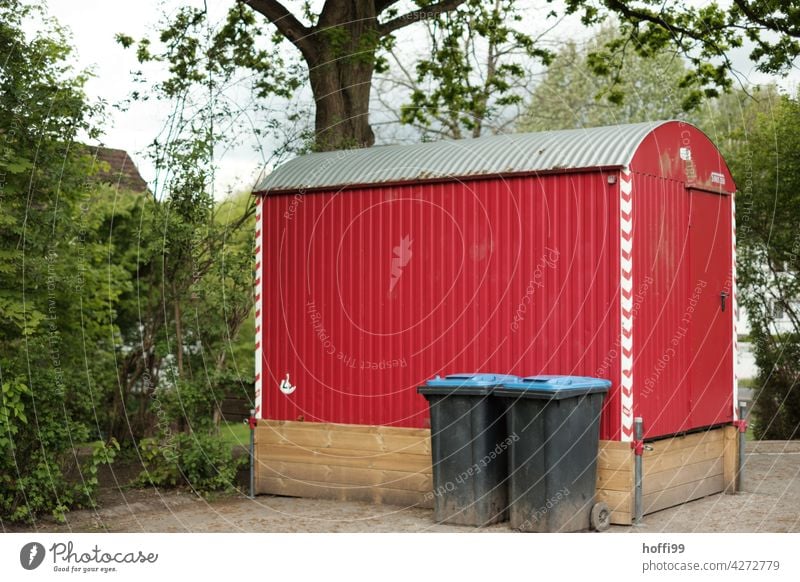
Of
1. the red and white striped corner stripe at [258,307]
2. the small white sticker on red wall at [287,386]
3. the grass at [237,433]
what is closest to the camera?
the small white sticker on red wall at [287,386]

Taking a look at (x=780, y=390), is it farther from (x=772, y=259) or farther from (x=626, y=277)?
(x=626, y=277)

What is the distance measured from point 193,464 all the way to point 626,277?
17.4 ft

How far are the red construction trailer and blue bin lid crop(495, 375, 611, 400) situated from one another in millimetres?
332

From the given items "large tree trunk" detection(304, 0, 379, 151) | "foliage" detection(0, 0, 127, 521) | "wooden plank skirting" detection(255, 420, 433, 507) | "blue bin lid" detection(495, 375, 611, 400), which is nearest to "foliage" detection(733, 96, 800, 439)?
"large tree trunk" detection(304, 0, 379, 151)

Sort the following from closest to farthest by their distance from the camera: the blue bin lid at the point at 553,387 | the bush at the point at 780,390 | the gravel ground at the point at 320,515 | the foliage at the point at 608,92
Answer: the blue bin lid at the point at 553,387 < the gravel ground at the point at 320,515 < the bush at the point at 780,390 < the foliage at the point at 608,92

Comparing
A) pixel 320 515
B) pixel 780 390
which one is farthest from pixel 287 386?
pixel 780 390

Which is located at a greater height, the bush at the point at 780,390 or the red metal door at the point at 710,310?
the red metal door at the point at 710,310

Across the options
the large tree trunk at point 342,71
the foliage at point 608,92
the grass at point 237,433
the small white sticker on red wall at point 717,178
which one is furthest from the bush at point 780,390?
the foliage at point 608,92

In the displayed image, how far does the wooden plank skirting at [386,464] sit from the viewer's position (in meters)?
10.3

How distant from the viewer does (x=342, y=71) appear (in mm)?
15219

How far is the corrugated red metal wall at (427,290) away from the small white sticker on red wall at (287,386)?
42mm

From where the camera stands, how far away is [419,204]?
10914mm

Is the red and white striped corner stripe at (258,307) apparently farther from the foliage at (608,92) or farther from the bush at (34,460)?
the foliage at (608,92)
